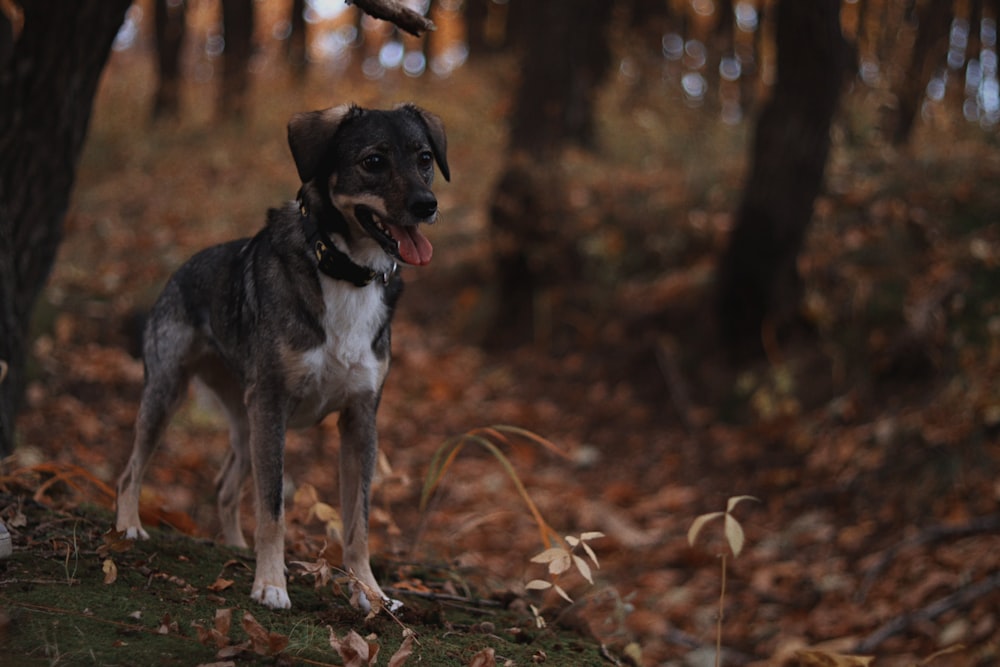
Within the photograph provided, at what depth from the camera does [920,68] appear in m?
14.1

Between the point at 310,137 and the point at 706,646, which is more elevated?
the point at 310,137

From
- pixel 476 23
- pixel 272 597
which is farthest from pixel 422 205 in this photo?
pixel 476 23

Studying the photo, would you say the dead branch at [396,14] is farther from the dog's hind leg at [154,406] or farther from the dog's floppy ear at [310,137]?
the dog's hind leg at [154,406]

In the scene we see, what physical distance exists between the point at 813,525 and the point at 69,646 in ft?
18.7

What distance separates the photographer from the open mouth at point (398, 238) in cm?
364

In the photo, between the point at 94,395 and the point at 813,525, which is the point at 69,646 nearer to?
the point at 813,525

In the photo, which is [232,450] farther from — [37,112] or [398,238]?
[37,112]

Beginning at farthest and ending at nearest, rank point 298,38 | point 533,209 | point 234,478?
point 298,38 < point 533,209 < point 234,478

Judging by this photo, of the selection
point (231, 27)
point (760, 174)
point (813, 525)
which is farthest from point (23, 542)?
point (231, 27)

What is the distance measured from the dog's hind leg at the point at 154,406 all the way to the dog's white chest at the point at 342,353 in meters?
0.75

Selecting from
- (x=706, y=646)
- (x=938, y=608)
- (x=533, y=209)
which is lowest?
(x=706, y=646)

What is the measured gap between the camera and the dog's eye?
3.74m

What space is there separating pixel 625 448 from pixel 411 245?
602 centimetres

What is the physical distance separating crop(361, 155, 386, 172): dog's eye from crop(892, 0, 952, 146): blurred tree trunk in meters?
11.7
